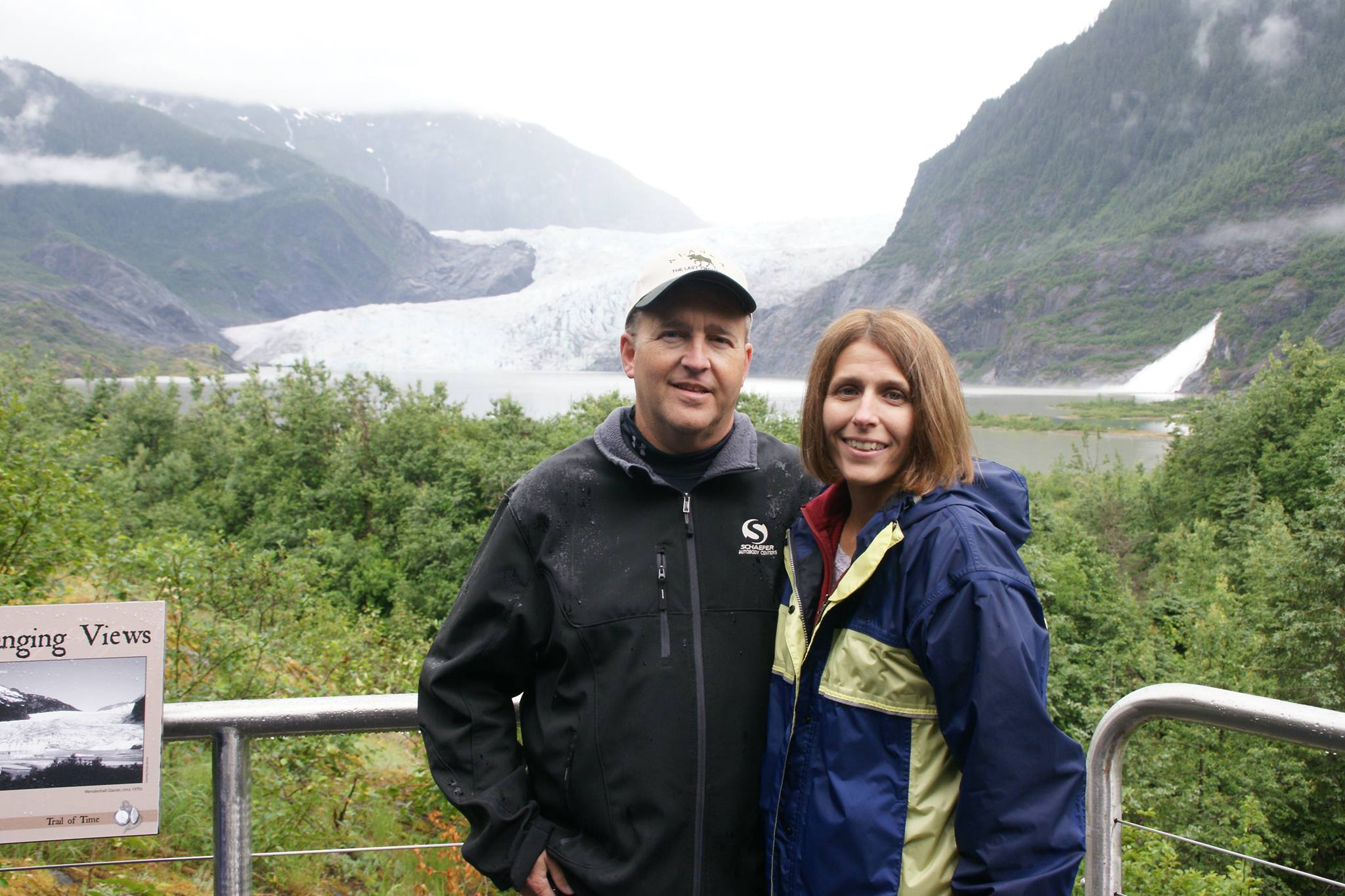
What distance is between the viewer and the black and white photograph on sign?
1580mm

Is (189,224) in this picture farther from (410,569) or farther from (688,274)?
(688,274)

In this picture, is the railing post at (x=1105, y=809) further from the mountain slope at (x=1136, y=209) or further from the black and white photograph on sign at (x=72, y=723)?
the mountain slope at (x=1136, y=209)

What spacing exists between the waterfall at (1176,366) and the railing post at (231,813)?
107390 millimetres

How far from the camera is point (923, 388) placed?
1.56 m

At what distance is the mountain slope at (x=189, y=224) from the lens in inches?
5034

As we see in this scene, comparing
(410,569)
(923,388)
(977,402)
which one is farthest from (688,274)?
(977,402)

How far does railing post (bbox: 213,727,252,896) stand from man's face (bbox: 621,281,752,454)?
41.1 inches

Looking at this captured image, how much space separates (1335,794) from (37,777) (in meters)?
14.5

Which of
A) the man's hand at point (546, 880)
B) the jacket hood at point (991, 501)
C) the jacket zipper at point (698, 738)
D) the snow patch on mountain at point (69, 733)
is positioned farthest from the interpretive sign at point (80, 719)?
the jacket hood at point (991, 501)

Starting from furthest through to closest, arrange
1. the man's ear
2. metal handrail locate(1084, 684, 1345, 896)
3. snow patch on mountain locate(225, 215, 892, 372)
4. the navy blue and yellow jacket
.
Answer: snow patch on mountain locate(225, 215, 892, 372) < the man's ear < metal handrail locate(1084, 684, 1345, 896) < the navy blue and yellow jacket

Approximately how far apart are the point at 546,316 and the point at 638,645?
7036 cm

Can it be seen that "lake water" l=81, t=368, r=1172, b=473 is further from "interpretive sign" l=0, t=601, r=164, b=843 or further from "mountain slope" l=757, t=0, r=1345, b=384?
"interpretive sign" l=0, t=601, r=164, b=843

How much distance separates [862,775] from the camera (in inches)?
55.7

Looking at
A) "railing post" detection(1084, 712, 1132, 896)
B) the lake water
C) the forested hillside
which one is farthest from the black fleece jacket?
the lake water
